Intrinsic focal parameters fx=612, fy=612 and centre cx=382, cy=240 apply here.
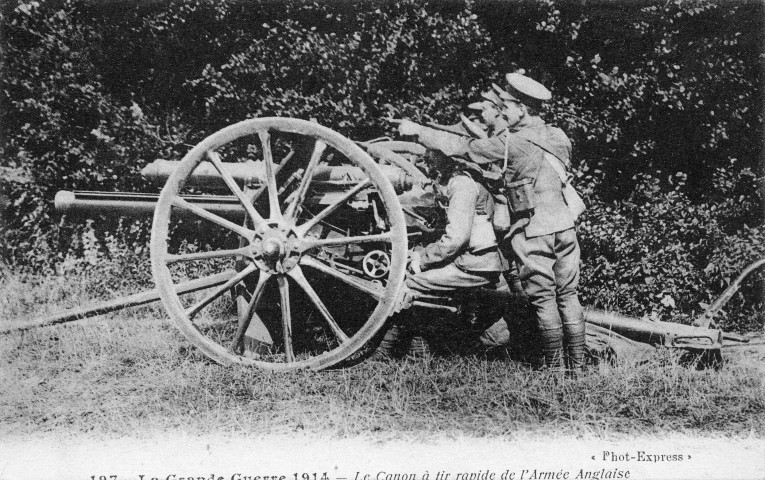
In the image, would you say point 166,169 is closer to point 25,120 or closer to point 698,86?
point 25,120

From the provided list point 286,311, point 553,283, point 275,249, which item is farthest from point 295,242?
point 553,283

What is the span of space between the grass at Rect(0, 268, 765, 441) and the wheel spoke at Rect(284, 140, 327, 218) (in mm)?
1054

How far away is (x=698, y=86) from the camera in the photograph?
4820 millimetres

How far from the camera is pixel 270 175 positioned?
151 inches

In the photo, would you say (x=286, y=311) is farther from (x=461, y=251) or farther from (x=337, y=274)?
(x=461, y=251)

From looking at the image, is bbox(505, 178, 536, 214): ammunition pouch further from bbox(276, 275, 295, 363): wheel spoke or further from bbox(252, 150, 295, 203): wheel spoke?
bbox(276, 275, 295, 363): wheel spoke

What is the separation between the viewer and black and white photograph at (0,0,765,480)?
3.60 m

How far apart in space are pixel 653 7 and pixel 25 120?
565cm

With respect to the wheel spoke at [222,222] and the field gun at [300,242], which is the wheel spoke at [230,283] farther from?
the wheel spoke at [222,222]

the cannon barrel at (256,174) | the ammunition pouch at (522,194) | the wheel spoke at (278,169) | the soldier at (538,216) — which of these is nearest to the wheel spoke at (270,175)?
the wheel spoke at (278,169)

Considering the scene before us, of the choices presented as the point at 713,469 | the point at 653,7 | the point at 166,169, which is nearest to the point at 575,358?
the point at 713,469

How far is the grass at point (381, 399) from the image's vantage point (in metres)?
3.61

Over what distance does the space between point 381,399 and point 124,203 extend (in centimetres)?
229

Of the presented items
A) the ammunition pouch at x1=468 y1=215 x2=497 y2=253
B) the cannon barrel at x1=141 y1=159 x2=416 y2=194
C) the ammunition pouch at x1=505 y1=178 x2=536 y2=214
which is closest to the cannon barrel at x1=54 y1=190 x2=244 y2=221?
the cannon barrel at x1=141 y1=159 x2=416 y2=194
